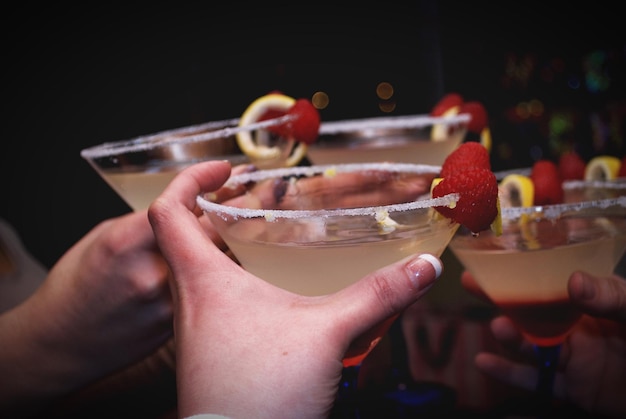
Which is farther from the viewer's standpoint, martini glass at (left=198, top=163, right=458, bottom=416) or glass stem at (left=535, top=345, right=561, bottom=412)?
glass stem at (left=535, top=345, right=561, bottom=412)

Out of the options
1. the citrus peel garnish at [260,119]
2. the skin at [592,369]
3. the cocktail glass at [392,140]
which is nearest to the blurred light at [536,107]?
the cocktail glass at [392,140]

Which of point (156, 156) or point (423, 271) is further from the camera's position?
point (156, 156)

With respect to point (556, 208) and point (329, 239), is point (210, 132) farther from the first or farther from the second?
point (556, 208)

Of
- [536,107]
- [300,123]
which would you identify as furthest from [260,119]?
[536,107]

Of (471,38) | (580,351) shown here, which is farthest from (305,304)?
(471,38)

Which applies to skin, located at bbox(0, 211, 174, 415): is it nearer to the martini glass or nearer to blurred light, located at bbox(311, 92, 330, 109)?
the martini glass

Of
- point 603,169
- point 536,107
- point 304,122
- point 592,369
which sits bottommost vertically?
point 592,369

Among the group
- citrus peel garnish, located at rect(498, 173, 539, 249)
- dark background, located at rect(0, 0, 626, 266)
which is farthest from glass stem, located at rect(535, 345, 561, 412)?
dark background, located at rect(0, 0, 626, 266)
